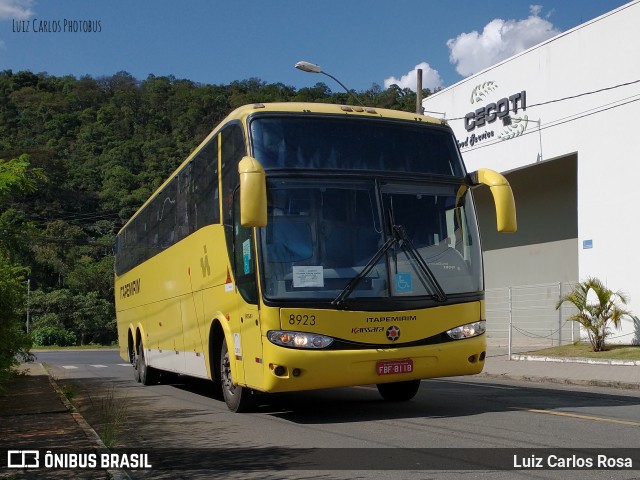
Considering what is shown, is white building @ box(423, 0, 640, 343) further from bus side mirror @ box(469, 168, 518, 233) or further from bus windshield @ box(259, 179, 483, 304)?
bus windshield @ box(259, 179, 483, 304)

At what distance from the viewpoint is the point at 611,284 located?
2147 centimetres

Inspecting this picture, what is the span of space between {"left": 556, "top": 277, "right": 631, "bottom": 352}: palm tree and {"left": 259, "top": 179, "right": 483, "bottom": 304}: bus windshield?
486 inches

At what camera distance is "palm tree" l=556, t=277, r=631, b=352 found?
2058 cm

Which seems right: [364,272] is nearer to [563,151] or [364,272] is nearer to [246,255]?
[246,255]

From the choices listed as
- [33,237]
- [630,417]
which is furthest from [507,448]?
[33,237]

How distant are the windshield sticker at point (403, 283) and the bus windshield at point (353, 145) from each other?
4.32 ft

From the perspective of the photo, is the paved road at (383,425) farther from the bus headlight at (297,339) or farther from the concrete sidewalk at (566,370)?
the concrete sidewalk at (566,370)

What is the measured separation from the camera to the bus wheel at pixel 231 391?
33.8 feet

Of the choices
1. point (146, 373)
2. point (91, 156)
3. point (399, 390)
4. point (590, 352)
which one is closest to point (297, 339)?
point (399, 390)

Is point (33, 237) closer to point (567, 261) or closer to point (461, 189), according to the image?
point (461, 189)

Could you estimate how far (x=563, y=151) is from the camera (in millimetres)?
23672

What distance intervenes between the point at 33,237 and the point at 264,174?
358cm

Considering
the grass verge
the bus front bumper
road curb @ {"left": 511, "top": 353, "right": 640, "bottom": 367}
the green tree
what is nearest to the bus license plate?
the bus front bumper

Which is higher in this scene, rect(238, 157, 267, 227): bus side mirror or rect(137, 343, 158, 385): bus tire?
rect(238, 157, 267, 227): bus side mirror
